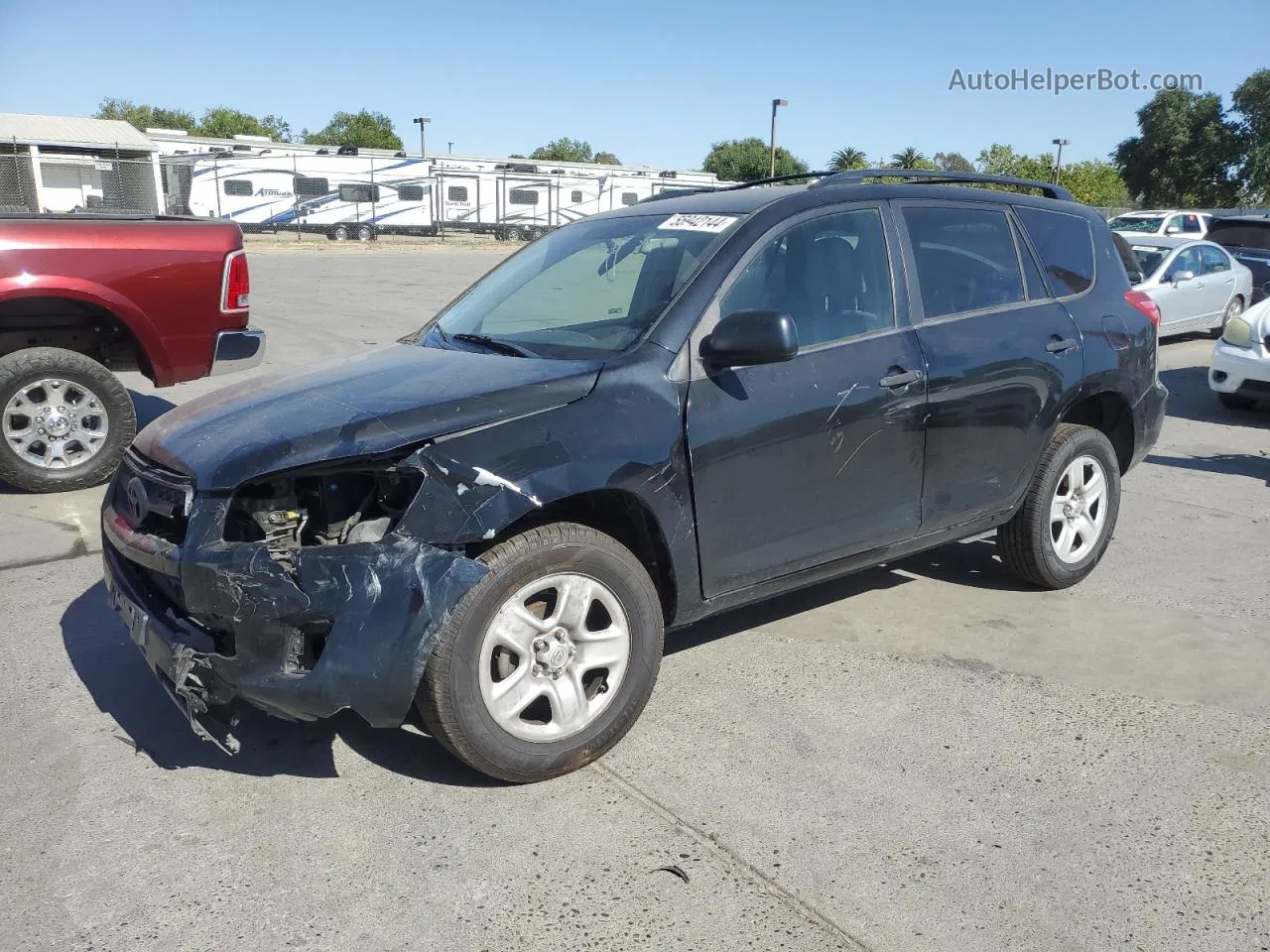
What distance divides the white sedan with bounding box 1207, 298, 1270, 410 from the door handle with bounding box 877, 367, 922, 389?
6811mm

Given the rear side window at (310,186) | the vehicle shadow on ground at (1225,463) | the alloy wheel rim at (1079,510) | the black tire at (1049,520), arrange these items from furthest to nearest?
the rear side window at (310,186)
the vehicle shadow on ground at (1225,463)
the alloy wheel rim at (1079,510)
the black tire at (1049,520)

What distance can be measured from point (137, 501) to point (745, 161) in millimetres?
102834

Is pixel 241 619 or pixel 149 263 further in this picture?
pixel 149 263

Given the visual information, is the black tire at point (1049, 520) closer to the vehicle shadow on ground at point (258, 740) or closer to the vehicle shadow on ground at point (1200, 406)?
the vehicle shadow on ground at point (258, 740)

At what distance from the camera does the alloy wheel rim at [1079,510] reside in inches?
194

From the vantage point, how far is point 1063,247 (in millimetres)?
4953

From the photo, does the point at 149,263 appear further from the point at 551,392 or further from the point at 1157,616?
the point at 1157,616

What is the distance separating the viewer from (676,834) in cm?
305

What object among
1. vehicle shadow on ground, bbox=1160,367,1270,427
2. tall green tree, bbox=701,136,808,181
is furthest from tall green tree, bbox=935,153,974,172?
vehicle shadow on ground, bbox=1160,367,1270,427

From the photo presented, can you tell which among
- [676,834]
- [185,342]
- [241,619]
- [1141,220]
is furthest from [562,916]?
[1141,220]

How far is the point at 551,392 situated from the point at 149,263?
442 centimetres

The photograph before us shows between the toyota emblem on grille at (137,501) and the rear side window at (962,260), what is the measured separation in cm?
291

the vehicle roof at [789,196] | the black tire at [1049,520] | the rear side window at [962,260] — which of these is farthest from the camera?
the black tire at [1049,520]

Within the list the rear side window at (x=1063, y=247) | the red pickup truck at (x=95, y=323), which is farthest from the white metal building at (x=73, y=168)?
the rear side window at (x=1063, y=247)
